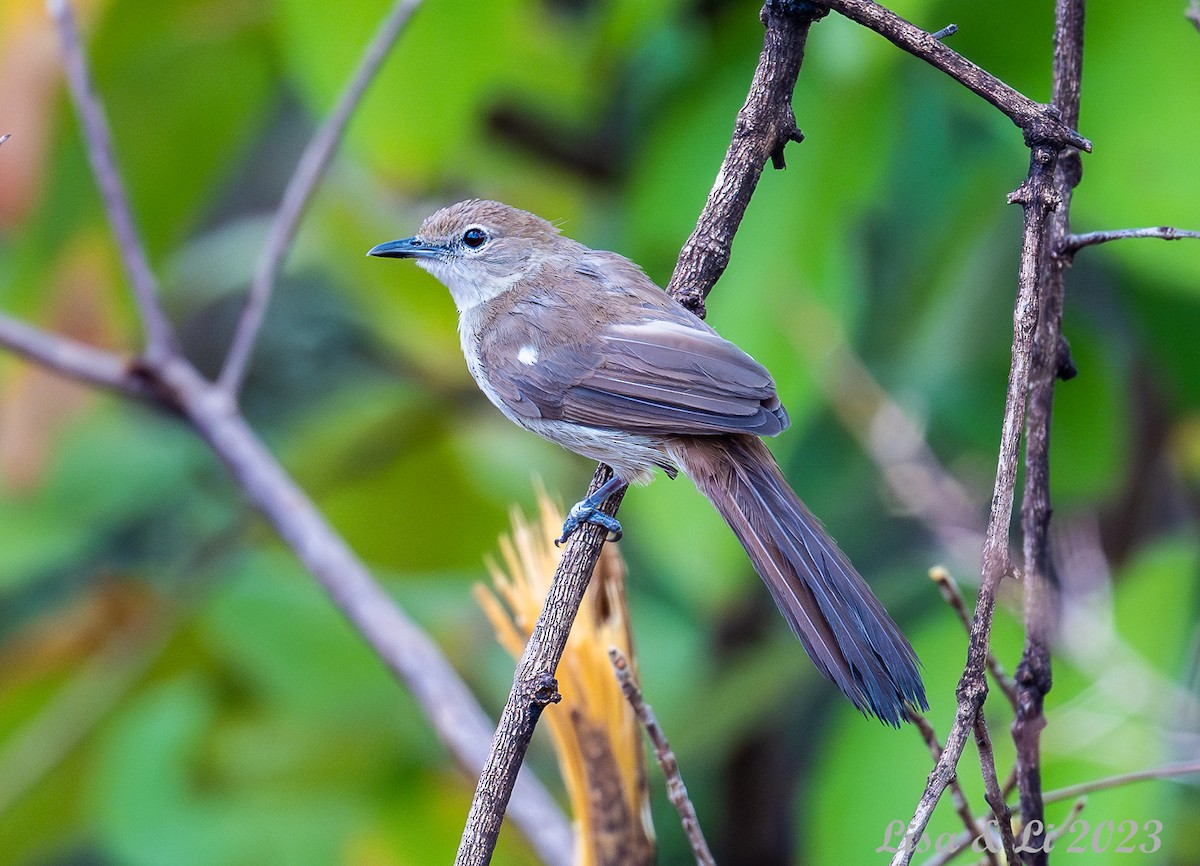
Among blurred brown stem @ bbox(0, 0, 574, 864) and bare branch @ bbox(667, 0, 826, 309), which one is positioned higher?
bare branch @ bbox(667, 0, 826, 309)

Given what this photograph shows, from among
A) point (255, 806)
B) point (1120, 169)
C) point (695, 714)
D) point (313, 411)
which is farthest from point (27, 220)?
point (1120, 169)

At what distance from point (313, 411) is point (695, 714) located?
1.50 meters

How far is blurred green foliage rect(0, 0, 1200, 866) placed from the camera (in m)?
2.11

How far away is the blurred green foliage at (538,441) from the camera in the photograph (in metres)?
2.11

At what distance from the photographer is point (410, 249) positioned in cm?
234

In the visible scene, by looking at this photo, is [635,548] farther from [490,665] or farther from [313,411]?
[313,411]

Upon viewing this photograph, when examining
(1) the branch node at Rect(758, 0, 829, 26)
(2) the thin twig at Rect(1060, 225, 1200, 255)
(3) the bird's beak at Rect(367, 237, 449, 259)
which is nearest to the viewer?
(2) the thin twig at Rect(1060, 225, 1200, 255)

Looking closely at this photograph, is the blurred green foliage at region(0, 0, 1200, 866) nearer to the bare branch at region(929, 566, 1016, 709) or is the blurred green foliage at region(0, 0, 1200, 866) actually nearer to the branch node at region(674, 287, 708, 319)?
the branch node at region(674, 287, 708, 319)

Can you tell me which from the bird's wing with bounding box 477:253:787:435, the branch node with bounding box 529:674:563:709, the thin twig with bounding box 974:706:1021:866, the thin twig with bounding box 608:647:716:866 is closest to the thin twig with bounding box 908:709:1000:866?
the thin twig with bounding box 974:706:1021:866

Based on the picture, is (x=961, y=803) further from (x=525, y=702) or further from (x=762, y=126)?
(x=762, y=126)

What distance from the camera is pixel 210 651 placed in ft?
9.16

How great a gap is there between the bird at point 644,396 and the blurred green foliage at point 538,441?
0.73 ft

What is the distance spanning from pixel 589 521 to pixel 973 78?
0.65 m

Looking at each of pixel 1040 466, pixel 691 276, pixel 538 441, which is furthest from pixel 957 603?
pixel 538 441
